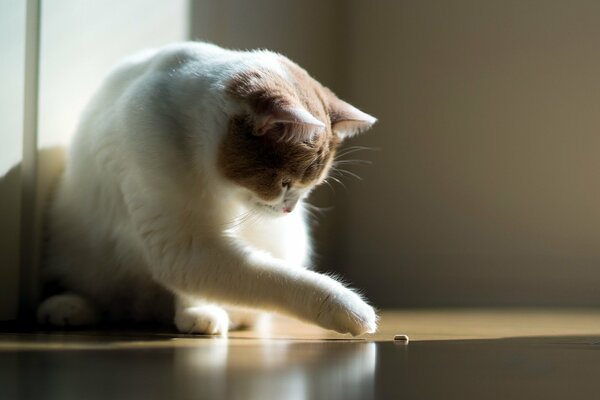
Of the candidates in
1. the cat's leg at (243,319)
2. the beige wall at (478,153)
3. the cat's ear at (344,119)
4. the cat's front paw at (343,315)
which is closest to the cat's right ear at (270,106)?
the cat's ear at (344,119)

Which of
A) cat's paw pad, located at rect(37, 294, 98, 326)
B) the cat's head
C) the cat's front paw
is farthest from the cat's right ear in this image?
cat's paw pad, located at rect(37, 294, 98, 326)

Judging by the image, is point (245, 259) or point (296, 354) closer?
point (296, 354)

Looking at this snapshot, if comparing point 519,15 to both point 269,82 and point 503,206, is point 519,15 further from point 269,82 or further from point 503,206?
point 269,82

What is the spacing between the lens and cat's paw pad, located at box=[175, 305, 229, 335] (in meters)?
1.67

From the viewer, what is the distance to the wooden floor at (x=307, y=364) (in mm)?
1022

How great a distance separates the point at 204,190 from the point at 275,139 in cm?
17

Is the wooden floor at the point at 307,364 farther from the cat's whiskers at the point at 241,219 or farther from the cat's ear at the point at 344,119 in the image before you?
the cat's ear at the point at 344,119

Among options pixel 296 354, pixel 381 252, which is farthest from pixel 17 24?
pixel 381 252

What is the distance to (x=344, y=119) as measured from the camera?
5.83 feet

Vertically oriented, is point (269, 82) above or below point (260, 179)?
above

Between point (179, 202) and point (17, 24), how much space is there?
1.95 ft

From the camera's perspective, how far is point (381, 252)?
9.38ft

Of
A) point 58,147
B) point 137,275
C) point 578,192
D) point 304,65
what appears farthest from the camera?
point 304,65

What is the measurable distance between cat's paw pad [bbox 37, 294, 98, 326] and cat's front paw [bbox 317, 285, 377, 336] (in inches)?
21.3
